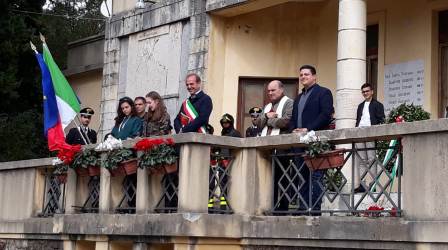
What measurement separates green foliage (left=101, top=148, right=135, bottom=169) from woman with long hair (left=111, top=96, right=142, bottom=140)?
1.71ft

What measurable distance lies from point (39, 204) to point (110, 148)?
3.00 metres

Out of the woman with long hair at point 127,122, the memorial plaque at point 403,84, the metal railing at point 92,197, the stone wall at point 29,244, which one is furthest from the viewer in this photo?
the memorial plaque at point 403,84

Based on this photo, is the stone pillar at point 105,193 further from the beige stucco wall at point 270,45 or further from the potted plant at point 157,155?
the beige stucco wall at point 270,45

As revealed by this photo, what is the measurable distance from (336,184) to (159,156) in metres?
2.20

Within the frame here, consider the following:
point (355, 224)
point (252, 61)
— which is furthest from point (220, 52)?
point (355, 224)

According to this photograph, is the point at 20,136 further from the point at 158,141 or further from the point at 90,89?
the point at 158,141

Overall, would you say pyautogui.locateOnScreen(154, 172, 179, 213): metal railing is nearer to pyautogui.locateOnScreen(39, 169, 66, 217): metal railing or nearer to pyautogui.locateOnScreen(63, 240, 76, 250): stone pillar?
pyautogui.locateOnScreen(63, 240, 76, 250): stone pillar

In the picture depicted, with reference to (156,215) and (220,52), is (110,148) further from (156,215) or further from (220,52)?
(220,52)

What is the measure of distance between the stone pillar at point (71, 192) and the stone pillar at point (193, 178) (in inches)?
112

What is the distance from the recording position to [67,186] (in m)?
12.9

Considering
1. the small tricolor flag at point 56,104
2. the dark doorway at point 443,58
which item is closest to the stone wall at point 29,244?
the small tricolor flag at point 56,104

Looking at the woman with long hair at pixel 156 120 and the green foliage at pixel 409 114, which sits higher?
the green foliage at pixel 409 114

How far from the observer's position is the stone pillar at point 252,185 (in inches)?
416

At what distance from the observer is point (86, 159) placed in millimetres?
12305
